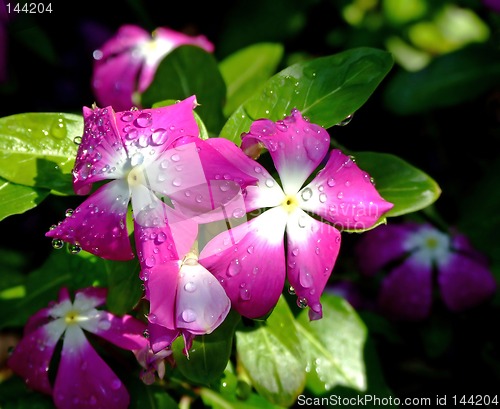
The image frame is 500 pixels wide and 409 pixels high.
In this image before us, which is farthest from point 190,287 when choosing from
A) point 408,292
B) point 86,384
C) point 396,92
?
point 396,92

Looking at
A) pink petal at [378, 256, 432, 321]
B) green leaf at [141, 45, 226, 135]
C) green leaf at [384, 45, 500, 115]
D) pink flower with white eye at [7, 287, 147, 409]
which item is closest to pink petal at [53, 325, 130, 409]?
pink flower with white eye at [7, 287, 147, 409]

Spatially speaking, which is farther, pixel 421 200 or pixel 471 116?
pixel 471 116

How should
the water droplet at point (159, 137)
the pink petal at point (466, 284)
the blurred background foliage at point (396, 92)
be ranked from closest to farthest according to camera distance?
the water droplet at point (159, 137) < the pink petal at point (466, 284) < the blurred background foliage at point (396, 92)

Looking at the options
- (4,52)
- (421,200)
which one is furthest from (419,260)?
(4,52)

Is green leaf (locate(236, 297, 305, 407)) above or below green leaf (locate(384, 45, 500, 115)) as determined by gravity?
below

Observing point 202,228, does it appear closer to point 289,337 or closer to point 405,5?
point 289,337

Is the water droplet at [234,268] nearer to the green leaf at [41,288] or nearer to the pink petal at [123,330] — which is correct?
the pink petal at [123,330]

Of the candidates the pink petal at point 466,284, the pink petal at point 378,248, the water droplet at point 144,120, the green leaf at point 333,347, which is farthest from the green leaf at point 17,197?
the pink petal at point 466,284

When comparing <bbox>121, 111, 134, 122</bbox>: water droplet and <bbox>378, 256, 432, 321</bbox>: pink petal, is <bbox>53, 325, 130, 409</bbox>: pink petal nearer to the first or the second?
<bbox>121, 111, 134, 122</bbox>: water droplet
